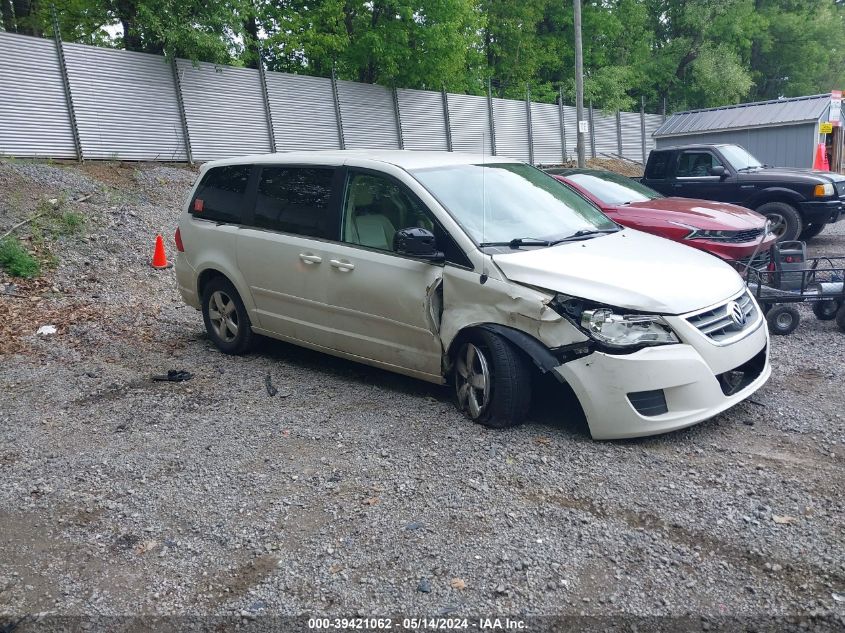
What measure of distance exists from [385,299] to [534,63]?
29.6 m

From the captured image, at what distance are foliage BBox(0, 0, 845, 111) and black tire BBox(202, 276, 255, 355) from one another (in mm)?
10653

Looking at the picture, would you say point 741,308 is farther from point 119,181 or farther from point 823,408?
point 119,181

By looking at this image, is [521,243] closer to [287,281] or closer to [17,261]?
[287,281]

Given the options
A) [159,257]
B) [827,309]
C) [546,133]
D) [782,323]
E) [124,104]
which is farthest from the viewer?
[546,133]

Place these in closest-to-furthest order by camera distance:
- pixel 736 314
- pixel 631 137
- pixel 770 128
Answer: pixel 736 314 → pixel 770 128 → pixel 631 137

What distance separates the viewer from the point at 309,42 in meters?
21.3

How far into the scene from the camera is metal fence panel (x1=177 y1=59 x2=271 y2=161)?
1684 centimetres

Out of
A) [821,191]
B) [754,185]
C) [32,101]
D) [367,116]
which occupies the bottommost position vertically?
[821,191]

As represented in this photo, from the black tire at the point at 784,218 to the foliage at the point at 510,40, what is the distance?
37.6ft

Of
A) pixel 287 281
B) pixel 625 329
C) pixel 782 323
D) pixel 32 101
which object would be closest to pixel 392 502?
pixel 625 329

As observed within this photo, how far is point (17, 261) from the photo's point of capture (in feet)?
31.8

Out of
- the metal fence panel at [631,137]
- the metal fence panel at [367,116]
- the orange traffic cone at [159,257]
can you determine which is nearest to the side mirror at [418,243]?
the orange traffic cone at [159,257]

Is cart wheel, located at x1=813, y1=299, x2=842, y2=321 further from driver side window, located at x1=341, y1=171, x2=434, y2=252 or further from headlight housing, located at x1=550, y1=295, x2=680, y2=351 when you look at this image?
driver side window, located at x1=341, y1=171, x2=434, y2=252

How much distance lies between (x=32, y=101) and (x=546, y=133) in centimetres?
1880
